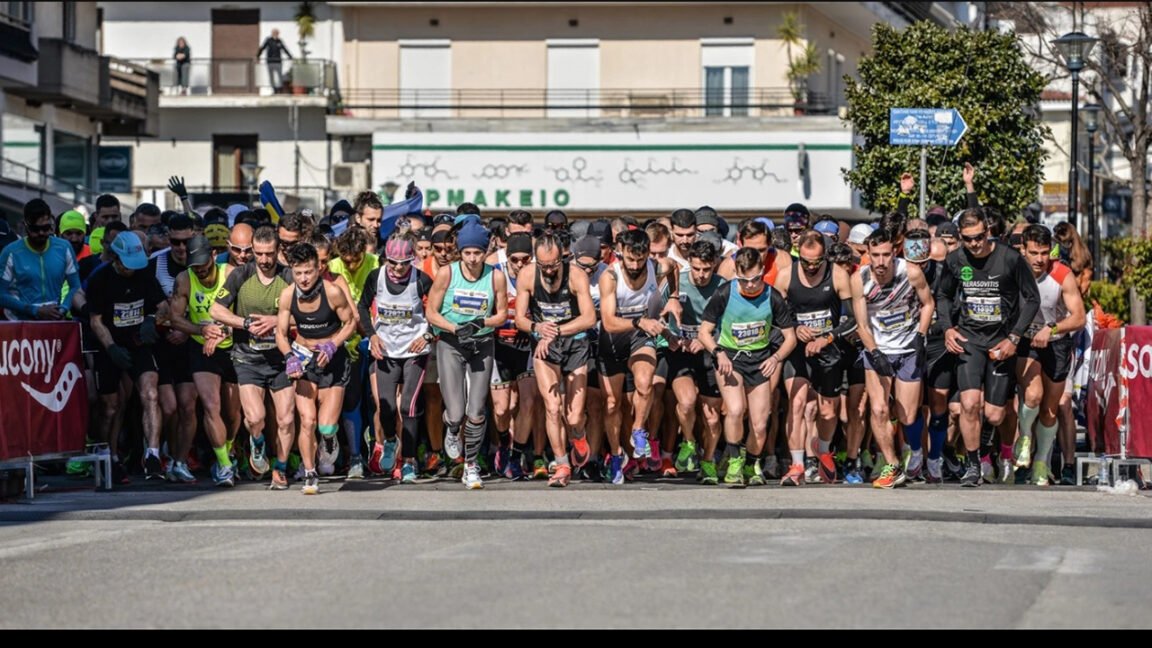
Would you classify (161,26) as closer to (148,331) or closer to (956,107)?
(956,107)

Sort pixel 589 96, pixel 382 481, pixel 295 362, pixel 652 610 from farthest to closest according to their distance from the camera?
Answer: pixel 589 96, pixel 382 481, pixel 295 362, pixel 652 610

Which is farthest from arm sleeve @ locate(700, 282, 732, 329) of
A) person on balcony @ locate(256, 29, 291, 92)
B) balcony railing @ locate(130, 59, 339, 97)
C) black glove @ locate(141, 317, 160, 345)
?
balcony railing @ locate(130, 59, 339, 97)

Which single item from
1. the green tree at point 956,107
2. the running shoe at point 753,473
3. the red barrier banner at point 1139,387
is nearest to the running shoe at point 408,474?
the running shoe at point 753,473

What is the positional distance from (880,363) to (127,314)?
598cm

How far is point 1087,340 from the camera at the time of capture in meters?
17.3

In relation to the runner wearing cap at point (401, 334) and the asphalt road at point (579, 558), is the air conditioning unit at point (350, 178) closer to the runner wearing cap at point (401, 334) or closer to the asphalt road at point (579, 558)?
the runner wearing cap at point (401, 334)

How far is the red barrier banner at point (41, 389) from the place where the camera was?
15.0 metres

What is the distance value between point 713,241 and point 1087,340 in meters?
3.33

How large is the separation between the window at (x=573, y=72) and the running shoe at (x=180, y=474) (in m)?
33.1

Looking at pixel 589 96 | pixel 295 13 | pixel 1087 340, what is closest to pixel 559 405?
pixel 1087 340

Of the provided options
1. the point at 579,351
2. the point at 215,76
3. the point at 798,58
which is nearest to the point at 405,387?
the point at 579,351

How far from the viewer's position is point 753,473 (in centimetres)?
1606

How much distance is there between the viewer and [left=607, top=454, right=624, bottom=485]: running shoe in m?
16.2
